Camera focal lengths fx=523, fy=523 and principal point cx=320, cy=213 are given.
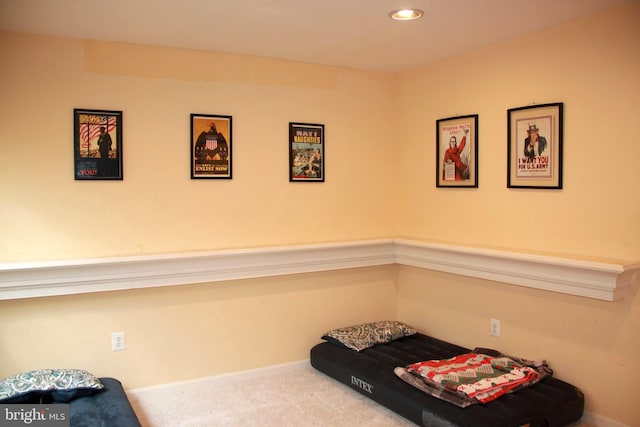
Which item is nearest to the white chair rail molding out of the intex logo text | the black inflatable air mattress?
the black inflatable air mattress

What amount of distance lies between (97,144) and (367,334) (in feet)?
7.52

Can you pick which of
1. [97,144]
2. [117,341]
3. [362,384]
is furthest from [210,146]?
[362,384]

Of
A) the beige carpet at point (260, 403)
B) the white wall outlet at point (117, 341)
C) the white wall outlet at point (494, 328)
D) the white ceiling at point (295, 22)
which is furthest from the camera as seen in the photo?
the white wall outlet at point (494, 328)

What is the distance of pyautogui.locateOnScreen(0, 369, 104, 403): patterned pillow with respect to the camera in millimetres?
2805

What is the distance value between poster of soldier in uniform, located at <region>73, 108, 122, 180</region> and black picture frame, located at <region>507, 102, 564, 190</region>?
2565 mm

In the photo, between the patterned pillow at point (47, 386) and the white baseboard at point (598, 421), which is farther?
the white baseboard at point (598, 421)

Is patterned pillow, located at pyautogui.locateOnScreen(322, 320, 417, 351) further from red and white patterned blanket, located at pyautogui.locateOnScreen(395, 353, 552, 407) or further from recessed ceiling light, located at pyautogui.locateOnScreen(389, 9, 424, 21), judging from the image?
recessed ceiling light, located at pyautogui.locateOnScreen(389, 9, 424, 21)

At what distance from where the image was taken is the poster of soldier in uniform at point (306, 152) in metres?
3.98

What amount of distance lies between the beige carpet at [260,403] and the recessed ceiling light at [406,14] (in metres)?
2.33

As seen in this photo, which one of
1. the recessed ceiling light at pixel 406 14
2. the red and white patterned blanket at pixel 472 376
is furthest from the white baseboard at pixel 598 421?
the recessed ceiling light at pixel 406 14

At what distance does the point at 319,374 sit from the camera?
3.87 metres

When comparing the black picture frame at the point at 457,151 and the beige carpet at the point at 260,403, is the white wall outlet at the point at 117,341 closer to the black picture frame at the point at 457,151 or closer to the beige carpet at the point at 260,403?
the beige carpet at the point at 260,403

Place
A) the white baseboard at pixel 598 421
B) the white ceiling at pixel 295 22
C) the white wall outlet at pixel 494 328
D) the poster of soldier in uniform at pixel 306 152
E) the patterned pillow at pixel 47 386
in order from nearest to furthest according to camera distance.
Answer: the white ceiling at pixel 295 22 < the patterned pillow at pixel 47 386 < the white baseboard at pixel 598 421 < the white wall outlet at pixel 494 328 < the poster of soldier in uniform at pixel 306 152

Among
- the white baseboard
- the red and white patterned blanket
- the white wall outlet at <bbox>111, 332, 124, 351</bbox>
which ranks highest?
the white wall outlet at <bbox>111, 332, 124, 351</bbox>
